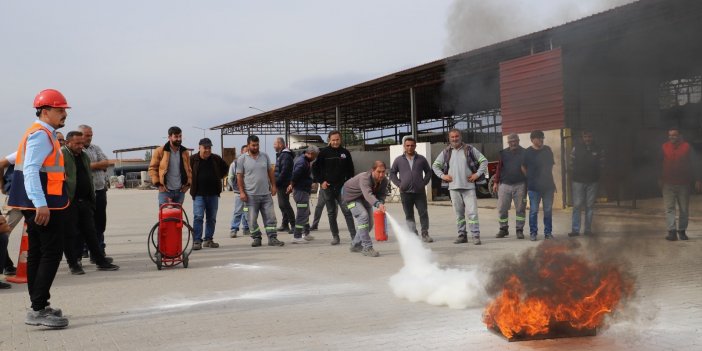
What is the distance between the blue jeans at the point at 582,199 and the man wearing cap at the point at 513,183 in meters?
0.82

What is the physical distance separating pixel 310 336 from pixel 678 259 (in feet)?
17.4

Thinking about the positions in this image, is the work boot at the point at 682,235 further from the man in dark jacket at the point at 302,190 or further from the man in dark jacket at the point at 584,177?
the man in dark jacket at the point at 302,190

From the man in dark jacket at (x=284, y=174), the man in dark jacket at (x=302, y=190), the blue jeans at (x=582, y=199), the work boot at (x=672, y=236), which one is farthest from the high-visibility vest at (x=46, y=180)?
the work boot at (x=672, y=236)

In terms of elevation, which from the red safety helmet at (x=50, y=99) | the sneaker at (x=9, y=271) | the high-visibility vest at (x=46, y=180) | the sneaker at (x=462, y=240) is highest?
the red safety helmet at (x=50, y=99)

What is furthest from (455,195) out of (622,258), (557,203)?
(557,203)

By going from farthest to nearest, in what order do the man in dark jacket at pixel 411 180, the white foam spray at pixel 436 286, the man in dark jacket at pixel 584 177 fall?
1. the man in dark jacket at pixel 411 180
2. the man in dark jacket at pixel 584 177
3. the white foam spray at pixel 436 286

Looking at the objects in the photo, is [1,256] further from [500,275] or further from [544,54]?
[544,54]

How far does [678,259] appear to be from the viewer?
7086 millimetres

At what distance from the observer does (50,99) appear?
4801mm

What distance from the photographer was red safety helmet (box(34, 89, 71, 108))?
477 cm

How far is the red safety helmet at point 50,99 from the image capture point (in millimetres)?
4770

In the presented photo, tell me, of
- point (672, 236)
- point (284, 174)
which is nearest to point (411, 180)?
point (284, 174)

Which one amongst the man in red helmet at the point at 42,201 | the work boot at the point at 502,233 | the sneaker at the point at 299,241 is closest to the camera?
the man in red helmet at the point at 42,201

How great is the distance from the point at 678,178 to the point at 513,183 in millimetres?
2534
